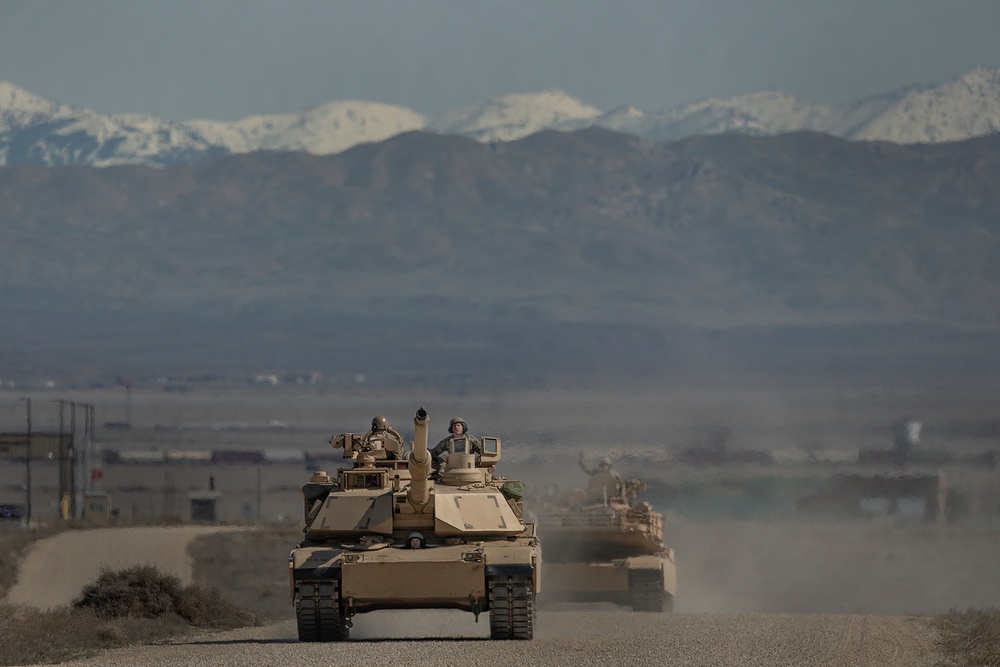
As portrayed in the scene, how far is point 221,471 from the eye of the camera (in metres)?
151

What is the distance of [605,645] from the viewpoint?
3656cm

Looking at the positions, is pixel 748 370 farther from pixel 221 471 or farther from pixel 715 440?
pixel 715 440

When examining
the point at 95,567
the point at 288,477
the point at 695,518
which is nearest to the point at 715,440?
the point at 695,518

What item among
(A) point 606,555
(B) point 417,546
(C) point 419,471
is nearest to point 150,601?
(B) point 417,546

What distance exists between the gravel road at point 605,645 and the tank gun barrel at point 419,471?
94.1 inches

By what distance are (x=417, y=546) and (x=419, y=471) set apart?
1.27 meters

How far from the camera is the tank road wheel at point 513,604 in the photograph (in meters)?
37.9

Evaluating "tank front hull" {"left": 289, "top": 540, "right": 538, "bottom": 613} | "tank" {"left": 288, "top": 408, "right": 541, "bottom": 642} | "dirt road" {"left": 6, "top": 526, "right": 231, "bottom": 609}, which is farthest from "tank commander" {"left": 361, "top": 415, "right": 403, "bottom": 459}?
"dirt road" {"left": 6, "top": 526, "right": 231, "bottom": 609}

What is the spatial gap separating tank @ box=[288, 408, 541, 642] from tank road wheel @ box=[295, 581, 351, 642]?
2 cm

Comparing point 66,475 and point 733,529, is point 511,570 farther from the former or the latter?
point 66,475

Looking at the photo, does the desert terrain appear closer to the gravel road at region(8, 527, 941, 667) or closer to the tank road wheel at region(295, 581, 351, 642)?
the gravel road at region(8, 527, 941, 667)

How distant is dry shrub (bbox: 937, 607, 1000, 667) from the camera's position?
35.8 m

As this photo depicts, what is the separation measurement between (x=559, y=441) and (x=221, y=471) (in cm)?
6973

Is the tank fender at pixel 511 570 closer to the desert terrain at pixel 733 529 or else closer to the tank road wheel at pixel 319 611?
the desert terrain at pixel 733 529
